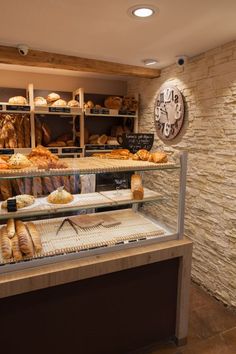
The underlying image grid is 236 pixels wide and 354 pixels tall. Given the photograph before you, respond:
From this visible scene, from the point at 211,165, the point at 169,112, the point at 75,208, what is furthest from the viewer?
the point at 169,112

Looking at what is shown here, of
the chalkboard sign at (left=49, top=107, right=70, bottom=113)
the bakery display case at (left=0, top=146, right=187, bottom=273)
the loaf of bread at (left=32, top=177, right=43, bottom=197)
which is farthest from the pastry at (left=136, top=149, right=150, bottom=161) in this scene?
the chalkboard sign at (left=49, top=107, right=70, bottom=113)

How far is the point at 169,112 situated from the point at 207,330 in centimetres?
209

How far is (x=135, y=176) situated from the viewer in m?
1.85

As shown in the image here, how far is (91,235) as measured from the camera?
168cm

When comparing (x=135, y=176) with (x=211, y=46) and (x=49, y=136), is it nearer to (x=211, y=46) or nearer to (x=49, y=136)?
(x=211, y=46)

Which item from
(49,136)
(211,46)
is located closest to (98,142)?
(49,136)

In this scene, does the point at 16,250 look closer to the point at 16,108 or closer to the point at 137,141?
the point at 137,141

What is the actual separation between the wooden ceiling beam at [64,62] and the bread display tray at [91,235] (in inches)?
58.4

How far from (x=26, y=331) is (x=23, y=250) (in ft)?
1.53

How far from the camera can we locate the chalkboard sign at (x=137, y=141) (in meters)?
1.87

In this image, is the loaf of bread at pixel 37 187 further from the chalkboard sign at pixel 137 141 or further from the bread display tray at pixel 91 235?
the chalkboard sign at pixel 137 141

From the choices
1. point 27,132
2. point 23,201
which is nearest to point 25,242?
point 23,201

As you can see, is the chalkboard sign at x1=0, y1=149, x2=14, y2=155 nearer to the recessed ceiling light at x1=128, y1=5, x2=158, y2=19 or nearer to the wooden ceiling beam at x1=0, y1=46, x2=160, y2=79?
the wooden ceiling beam at x1=0, y1=46, x2=160, y2=79

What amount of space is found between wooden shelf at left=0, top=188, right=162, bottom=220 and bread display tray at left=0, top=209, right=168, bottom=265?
18cm
